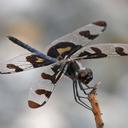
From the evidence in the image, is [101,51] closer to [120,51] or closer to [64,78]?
[120,51]

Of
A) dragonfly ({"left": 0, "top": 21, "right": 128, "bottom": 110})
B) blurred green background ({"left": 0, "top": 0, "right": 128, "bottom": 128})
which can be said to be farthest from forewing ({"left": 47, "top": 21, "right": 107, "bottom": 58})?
blurred green background ({"left": 0, "top": 0, "right": 128, "bottom": 128})

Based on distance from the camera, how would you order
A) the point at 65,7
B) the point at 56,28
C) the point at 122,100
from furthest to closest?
the point at 65,7 → the point at 56,28 → the point at 122,100

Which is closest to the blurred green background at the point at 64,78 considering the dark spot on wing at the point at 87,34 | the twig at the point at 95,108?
the dark spot on wing at the point at 87,34

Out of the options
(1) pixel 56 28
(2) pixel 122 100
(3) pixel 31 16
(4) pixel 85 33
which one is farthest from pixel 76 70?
(3) pixel 31 16

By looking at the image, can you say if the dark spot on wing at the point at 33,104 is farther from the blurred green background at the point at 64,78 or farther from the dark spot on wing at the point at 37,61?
the blurred green background at the point at 64,78

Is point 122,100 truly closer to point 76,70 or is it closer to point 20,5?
point 20,5

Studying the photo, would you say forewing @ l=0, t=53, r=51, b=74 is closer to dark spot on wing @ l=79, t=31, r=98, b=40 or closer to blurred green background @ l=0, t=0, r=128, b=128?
dark spot on wing @ l=79, t=31, r=98, b=40

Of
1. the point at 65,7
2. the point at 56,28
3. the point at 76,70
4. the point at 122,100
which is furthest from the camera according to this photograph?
the point at 65,7
